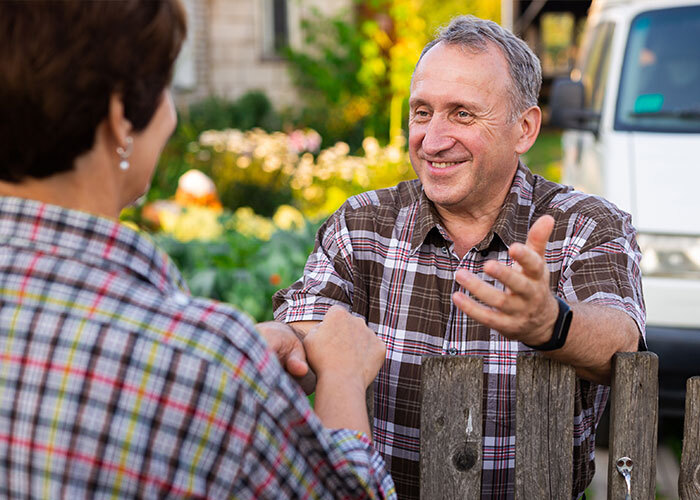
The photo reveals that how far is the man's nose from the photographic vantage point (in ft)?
6.69

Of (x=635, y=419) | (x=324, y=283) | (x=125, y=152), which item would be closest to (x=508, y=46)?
(x=324, y=283)

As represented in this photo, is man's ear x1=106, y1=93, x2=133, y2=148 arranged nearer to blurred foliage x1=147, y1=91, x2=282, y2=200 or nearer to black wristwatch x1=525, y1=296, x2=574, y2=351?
black wristwatch x1=525, y1=296, x2=574, y2=351

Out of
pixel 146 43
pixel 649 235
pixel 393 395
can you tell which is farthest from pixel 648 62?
pixel 146 43

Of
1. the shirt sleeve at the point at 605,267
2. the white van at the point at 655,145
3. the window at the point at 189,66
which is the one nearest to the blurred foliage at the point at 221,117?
the window at the point at 189,66

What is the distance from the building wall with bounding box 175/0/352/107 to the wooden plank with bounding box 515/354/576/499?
11.2 m

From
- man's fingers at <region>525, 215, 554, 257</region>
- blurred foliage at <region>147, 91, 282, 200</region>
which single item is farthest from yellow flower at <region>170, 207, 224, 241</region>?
blurred foliage at <region>147, 91, 282, 200</region>

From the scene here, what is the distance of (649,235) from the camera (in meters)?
3.53

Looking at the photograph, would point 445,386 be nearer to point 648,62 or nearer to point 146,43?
point 146,43

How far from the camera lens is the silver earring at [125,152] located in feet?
3.56

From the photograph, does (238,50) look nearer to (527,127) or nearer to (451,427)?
(527,127)

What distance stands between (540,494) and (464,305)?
1.79ft

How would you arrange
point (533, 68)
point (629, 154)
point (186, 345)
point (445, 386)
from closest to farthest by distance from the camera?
point (186, 345) < point (445, 386) < point (533, 68) < point (629, 154)

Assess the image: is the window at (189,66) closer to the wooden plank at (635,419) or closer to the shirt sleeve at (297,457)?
the wooden plank at (635,419)

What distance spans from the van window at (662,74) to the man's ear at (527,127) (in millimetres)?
2152
